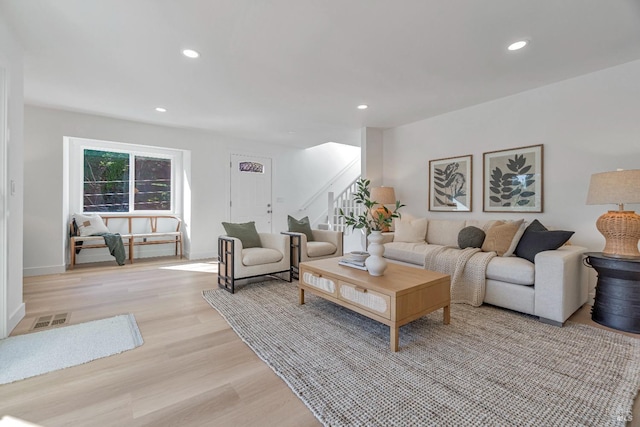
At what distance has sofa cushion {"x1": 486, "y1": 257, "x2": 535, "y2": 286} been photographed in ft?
8.57

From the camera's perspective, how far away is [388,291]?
208cm

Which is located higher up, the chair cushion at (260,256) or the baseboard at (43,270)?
the chair cushion at (260,256)

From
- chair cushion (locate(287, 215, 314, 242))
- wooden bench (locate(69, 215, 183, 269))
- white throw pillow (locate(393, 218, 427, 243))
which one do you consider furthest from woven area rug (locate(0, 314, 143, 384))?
white throw pillow (locate(393, 218, 427, 243))

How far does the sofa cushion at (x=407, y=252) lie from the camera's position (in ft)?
11.8

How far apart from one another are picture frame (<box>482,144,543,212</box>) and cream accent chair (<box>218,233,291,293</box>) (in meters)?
2.81

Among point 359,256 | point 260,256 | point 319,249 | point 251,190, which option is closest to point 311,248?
point 319,249

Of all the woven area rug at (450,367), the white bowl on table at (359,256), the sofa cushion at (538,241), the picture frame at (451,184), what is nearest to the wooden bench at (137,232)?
the woven area rug at (450,367)

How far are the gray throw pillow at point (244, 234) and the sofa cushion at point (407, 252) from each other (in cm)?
182

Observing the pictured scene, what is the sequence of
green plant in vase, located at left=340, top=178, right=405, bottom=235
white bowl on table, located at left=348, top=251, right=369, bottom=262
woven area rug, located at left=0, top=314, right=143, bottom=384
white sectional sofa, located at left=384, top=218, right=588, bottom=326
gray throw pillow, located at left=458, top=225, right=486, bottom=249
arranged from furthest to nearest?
1. gray throw pillow, located at left=458, top=225, right=486, bottom=249
2. white bowl on table, located at left=348, top=251, right=369, bottom=262
3. green plant in vase, located at left=340, top=178, right=405, bottom=235
4. white sectional sofa, located at left=384, top=218, right=588, bottom=326
5. woven area rug, located at left=0, top=314, right=143, bottom=384

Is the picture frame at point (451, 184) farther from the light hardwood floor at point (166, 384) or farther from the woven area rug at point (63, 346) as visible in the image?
the woven area rug at point (63, 346)

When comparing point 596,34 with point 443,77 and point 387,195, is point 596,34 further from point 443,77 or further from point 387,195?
point 387,195

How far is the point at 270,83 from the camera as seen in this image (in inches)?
128

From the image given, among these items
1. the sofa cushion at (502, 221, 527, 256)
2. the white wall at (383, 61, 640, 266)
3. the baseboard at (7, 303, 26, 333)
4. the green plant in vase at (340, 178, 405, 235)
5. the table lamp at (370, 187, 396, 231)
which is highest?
the white wall at (383, 61, 640, 266)

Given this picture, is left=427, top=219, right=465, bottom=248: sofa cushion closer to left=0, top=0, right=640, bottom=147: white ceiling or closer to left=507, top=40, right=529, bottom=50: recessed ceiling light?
left=0, top=0, right=640, bottom=147: white ceiling
